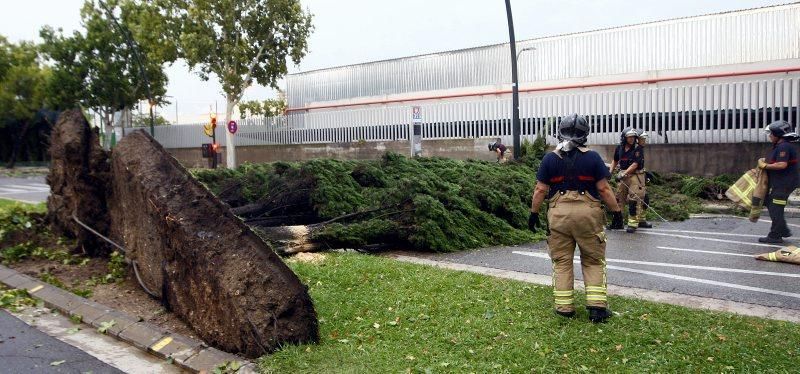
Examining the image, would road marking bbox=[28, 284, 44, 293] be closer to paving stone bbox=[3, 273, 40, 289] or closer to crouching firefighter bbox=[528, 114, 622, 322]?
paving stone bbox=[3, 273, 40, 289]

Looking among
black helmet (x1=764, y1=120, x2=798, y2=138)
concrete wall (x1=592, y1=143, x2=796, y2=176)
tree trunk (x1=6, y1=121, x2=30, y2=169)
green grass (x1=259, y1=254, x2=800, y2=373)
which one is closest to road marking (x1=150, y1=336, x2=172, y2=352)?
green grass (x1=259, y1=254, x2=800, y2=373)

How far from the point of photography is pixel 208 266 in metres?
5.58

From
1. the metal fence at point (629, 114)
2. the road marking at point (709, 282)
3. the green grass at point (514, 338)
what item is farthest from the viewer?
the metal fence at point (629, 114)

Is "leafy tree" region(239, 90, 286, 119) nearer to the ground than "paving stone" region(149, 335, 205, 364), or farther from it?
farther from it

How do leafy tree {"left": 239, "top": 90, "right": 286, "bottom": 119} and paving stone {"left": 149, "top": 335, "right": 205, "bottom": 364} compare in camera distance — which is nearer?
paving stone {"left": 149, "top": 335, "right": 205, "bottom": 364}

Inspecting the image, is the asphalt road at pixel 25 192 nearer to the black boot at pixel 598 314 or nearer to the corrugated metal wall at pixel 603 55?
the corrugated metal wall at pixel 603 55

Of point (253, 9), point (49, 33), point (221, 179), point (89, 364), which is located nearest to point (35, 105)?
point (49, 33)

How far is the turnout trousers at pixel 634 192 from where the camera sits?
11.4 metres

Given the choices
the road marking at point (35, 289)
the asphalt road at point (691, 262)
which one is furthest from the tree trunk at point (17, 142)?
the asphalt road at point (691, 262)

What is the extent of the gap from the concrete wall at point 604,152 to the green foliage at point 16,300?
38.8ft

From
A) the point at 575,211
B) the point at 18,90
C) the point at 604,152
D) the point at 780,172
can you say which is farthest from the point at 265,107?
the point at 575,211

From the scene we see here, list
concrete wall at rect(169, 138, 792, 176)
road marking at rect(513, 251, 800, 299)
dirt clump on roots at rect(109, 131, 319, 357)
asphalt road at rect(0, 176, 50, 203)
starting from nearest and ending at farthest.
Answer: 1. dirt clump on roots at rect(109, 131, 319, 357)
2. road marking at rect(513, 251, 800, 299)
3. concrete wall at rect(169, 138, 792, 176)
4. asphalt road at rect(0, 176, 50, 203)

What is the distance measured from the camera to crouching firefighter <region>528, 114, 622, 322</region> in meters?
5.64

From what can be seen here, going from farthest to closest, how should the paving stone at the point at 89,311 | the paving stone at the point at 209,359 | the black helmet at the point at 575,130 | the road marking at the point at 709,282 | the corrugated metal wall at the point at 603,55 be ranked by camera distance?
the corrugated metal wall at the point at 603,55 < the road marking at the point at 709,282 < the paving stone at the point at 89,311 < the black helmet at the point at 575,130 < the paving stone at the point at 209,359
